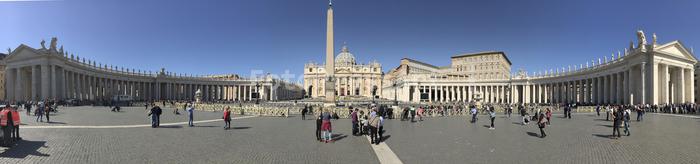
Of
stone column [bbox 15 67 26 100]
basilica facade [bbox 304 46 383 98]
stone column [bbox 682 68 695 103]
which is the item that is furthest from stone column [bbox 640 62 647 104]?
basilica facade [bbox 304 46 383 98]

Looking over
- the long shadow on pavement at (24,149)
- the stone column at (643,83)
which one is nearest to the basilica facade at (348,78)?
the stone column at (643,83)

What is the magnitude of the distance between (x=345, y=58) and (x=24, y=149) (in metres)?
129

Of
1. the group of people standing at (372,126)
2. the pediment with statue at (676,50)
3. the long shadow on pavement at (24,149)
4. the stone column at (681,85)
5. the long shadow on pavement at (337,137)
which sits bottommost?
the long shadow on pavement at (337,137)

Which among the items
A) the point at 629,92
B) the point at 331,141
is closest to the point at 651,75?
the point at 629,92

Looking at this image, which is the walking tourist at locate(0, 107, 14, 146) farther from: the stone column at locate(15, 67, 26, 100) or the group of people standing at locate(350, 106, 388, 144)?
the stone column at locate(15, 67, 26, 100)

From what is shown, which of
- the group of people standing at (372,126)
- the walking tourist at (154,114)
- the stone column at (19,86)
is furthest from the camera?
the stone column at (19,86)

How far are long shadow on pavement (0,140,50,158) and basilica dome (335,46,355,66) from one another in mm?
122607

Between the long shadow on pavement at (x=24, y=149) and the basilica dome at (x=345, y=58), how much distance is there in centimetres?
12261

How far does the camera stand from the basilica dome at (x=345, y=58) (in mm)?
135913

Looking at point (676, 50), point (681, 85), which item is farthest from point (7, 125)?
point (681, 85)

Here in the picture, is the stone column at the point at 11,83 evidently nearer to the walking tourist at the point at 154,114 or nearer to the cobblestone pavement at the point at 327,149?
the walking tourist at the point at 154,114

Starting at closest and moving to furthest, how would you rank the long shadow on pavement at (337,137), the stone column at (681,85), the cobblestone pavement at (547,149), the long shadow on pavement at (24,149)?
1. the cobblestone pavement at (547,149)
2. the long shadow on pavement at (24,149)
3. the long shadow on pavement at (337,137)
4. the stone column at (681,85)

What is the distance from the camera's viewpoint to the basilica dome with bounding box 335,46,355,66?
13591cm

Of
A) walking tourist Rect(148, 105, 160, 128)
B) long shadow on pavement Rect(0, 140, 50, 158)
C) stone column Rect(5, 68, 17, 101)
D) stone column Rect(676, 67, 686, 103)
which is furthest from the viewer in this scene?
stone column Rect(5, 68, 17, 101)
